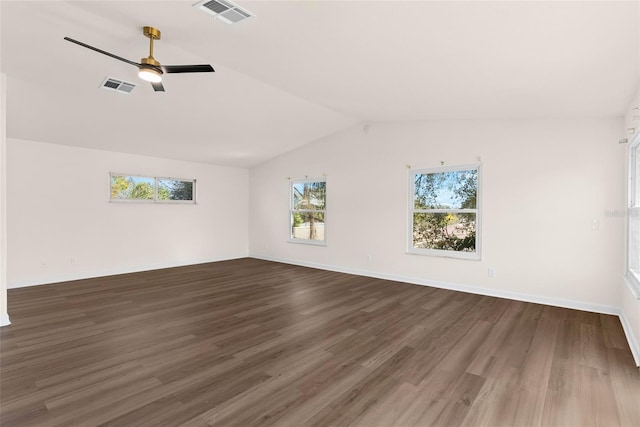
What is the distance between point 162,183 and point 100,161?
1229mm

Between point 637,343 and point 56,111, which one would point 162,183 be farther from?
point 637,343

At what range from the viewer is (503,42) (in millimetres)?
2406

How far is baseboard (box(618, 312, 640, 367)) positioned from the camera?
8.77 feet

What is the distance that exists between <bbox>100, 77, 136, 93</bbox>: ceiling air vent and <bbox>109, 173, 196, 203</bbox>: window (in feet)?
8.97

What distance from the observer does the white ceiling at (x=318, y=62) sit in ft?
7.32

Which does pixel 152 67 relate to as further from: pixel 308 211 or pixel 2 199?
pixel 308 211

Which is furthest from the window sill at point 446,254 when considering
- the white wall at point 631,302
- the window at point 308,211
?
the window at point 308,211

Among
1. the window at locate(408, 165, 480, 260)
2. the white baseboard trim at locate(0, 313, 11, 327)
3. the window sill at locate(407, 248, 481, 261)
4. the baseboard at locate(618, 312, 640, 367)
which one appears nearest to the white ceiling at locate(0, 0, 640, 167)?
the window at locate(408, 165, 480, 260)

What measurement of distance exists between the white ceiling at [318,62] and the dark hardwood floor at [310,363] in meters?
2.43

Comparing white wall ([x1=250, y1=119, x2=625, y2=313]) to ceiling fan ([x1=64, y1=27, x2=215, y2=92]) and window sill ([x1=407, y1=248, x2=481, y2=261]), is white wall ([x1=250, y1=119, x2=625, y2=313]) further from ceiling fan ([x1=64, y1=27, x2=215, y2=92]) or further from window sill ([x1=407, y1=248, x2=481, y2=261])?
ceiling fan ([x1=64, y1=27, x2=215, y2=92])

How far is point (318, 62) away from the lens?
10.7 ft

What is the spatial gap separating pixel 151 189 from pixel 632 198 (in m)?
7.64

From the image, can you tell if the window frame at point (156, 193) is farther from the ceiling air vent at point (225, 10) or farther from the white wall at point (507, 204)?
the ceiling air vent at point (225, 10)

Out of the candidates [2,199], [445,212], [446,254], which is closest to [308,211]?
[445,212]
